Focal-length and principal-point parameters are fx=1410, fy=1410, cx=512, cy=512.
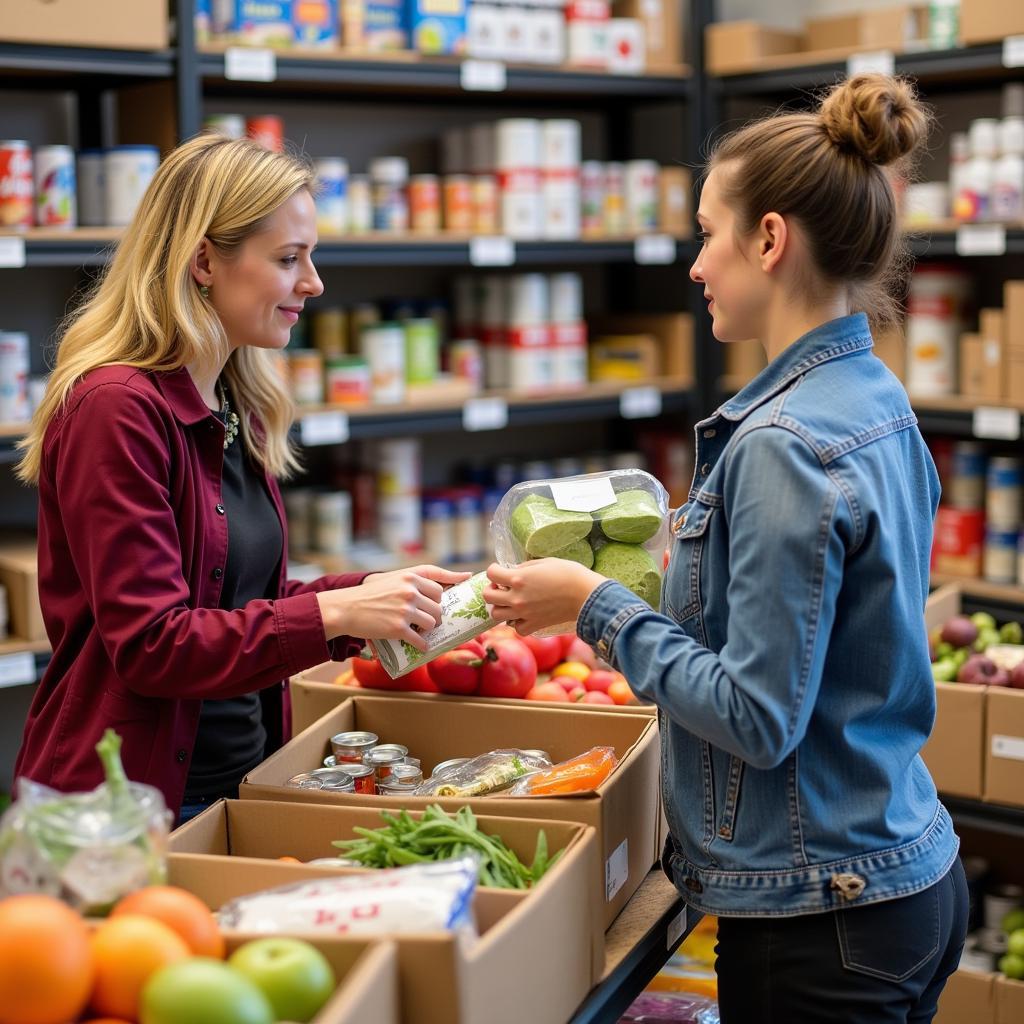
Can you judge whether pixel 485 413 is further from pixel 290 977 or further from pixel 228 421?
pixel 290 977

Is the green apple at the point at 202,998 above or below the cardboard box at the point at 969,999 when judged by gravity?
above

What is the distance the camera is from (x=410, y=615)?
1671mm

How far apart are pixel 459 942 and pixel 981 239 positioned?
2753 millimetres

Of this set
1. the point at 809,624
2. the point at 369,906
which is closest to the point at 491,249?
the point at 809,624

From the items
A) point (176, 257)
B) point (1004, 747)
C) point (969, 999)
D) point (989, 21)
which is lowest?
point (969, 999)

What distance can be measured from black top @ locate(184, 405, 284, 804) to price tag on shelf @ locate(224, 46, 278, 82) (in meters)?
1.50

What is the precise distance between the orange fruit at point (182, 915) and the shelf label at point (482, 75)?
272cm

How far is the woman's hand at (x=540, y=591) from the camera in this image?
4.87ft

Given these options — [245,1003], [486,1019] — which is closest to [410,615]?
[486,1019]

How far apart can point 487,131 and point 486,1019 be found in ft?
9.55

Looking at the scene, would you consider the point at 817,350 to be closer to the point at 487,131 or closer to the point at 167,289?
the point at 167,289

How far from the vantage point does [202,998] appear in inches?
39.8

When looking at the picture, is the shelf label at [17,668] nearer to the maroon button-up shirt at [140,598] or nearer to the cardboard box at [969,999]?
the maroon button-up shirt at [140,598]

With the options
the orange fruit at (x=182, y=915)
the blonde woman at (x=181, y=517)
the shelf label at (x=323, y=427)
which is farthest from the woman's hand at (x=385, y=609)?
the shelf label at (x=323, y=427)
